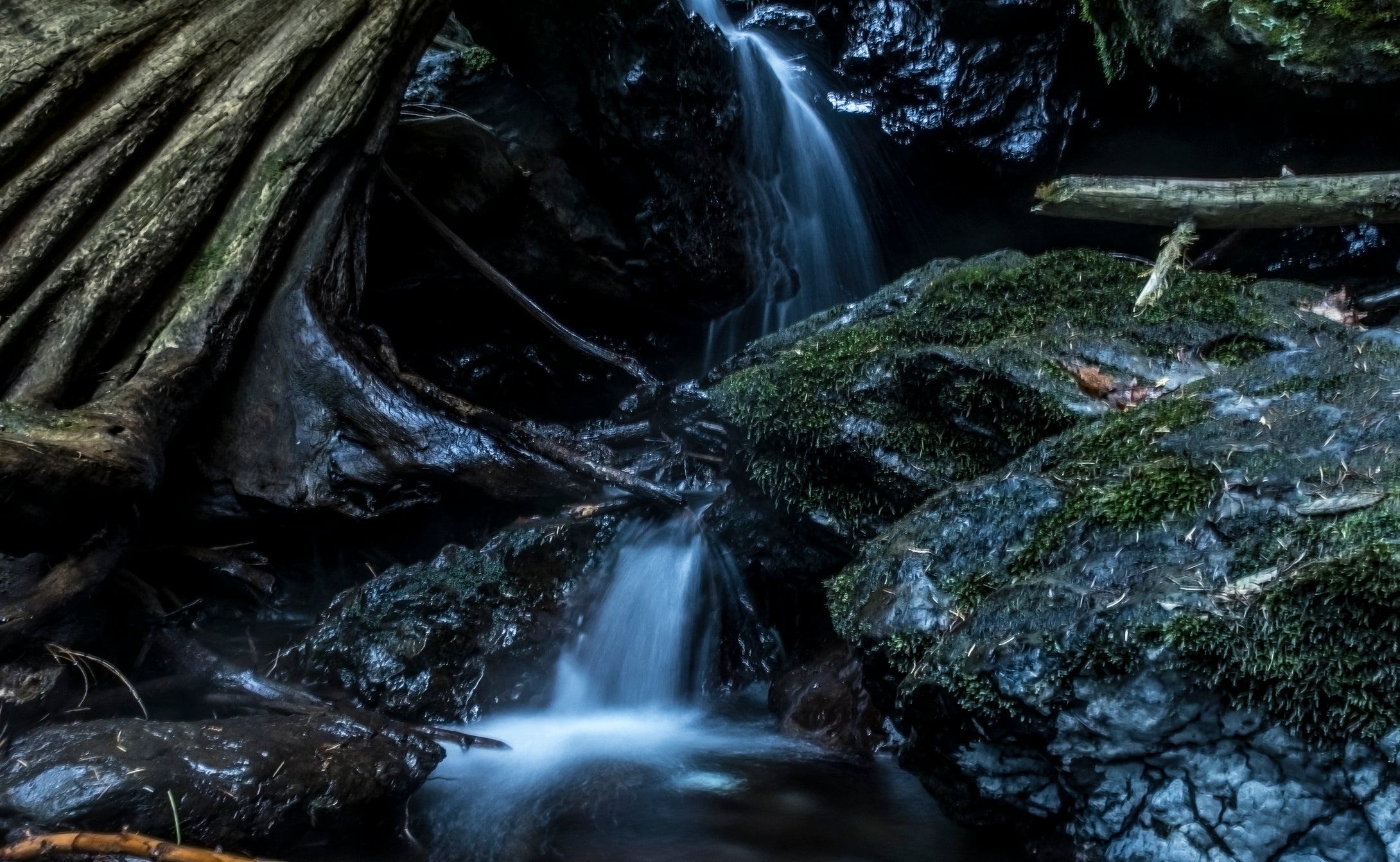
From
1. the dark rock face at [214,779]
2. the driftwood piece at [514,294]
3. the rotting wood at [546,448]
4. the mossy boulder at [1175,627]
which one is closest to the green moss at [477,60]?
the driftwood piece at [514,294]

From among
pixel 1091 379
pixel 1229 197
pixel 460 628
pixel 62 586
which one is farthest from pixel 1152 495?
pixel 62 586

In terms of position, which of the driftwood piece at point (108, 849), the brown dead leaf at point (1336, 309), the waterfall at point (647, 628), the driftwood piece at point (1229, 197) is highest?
the driftwood piece at point (1229, 197)

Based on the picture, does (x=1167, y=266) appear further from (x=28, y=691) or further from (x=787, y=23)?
(x=787, y=23)

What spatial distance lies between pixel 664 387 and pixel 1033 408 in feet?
11.7

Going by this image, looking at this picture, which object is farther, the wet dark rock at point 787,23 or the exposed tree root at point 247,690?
the wet dark rock at point 787,23

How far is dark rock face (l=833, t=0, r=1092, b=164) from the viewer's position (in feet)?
25.7

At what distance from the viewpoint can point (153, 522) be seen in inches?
186

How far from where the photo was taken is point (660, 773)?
4.12 meters

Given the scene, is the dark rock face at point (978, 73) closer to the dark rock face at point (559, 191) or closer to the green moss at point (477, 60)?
the dark rock face at point (559, 191)

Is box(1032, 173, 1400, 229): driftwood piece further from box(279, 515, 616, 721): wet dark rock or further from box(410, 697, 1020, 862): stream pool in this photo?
box(279, 515, 616, 721): wet dark rock

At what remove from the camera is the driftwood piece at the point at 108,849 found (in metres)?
2.43

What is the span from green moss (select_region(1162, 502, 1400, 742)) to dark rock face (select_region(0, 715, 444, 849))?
288 centimetres

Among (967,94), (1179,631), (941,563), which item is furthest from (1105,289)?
(967,94)

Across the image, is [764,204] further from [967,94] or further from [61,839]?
[61,839]
